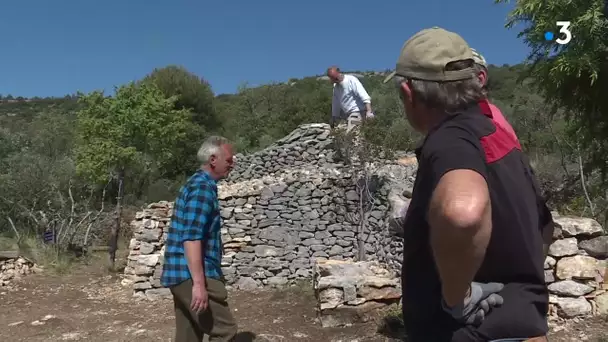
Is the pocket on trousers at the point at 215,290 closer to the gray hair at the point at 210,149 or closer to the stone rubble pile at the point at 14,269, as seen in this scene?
the gray hair at the point at 210,149

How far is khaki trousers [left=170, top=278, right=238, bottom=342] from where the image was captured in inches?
134

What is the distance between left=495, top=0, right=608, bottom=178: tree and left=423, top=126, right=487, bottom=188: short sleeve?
17.0 feet

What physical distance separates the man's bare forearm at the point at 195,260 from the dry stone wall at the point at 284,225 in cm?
611

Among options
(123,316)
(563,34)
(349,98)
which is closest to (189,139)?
(349,98)

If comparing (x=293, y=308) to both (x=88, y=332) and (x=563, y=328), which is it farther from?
(x=563, y=328)

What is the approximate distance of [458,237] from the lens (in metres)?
1.28

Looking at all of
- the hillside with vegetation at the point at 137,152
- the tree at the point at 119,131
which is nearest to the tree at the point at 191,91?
the hillside with vegetation at the point at 137,152

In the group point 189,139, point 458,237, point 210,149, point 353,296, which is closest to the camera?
point 458,237

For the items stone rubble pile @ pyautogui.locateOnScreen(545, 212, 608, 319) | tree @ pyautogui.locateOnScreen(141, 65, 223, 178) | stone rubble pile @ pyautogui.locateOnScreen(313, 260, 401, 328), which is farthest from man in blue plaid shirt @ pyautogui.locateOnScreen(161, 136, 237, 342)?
tree @ pyautogui.locateOnScreen(141, 65, 223, 178)

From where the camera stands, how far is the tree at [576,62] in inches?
238

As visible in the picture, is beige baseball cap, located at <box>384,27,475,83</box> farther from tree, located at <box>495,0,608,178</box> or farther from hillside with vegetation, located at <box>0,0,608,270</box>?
tree, located at <box>495,0,608,178</box>

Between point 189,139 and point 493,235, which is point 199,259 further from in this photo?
point 189,139

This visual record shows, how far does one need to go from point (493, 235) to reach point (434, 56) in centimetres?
47

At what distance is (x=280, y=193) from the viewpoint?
31.6 feet
